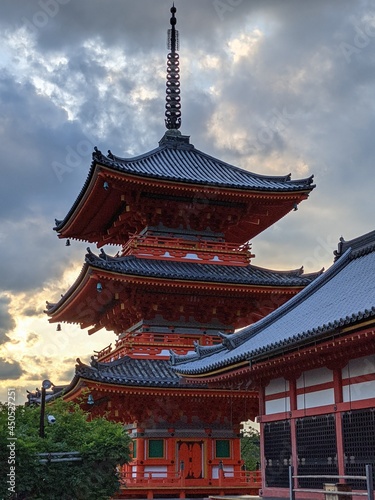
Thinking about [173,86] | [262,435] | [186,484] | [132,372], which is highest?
[173,86]

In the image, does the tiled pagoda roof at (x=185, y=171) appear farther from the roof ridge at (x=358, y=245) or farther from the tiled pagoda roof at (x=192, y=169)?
A: the roof ridge at (x=358, y=245)

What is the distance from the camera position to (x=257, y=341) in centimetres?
2164

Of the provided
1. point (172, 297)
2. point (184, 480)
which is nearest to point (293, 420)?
point (184, 480)

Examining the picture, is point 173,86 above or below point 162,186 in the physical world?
above

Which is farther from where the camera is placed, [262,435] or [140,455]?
[140,455]

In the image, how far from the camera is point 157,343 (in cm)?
2869

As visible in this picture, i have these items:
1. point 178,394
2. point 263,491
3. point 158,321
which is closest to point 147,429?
point 178,394

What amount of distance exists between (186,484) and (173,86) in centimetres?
2050

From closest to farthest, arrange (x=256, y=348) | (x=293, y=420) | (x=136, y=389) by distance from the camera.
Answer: (x=256, y=348) → (x=293, y=420) → (x=136, y=389)

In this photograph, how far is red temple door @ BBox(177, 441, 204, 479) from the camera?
27.5 m

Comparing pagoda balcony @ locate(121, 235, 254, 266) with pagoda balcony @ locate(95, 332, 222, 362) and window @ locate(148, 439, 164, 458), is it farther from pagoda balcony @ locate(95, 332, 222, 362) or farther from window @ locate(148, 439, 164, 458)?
window @ locate(148, 439, 164, 458)

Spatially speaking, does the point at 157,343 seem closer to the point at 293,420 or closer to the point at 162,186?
the point at 162,186

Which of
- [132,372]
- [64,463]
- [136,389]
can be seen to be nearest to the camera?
[64,463]

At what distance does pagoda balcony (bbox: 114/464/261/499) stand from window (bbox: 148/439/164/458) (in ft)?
2.22
